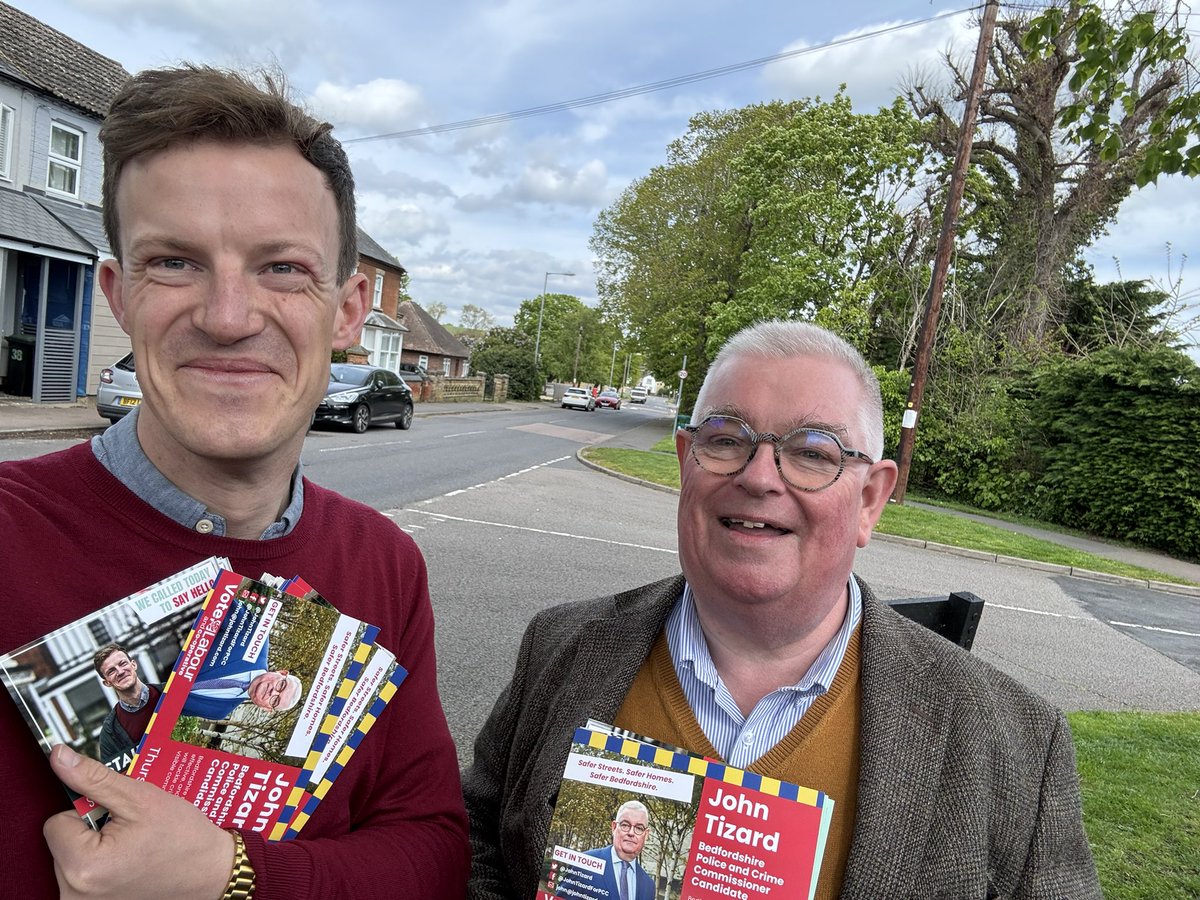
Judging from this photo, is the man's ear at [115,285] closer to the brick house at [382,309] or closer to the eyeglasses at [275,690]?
the eyeglasses at [275,690]

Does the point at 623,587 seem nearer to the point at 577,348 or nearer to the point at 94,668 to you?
the point at 94,668

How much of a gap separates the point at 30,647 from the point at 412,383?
37.0 meters

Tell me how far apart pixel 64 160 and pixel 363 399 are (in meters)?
8.06

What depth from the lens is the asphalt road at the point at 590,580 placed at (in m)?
6.24

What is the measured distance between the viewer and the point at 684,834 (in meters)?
1.41

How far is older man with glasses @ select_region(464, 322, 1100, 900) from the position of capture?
1609 mm

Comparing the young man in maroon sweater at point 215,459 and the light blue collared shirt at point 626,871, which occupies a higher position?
the young man in maroon sweater at point 215,459

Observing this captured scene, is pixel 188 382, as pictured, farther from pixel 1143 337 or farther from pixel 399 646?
pixel 1143 337

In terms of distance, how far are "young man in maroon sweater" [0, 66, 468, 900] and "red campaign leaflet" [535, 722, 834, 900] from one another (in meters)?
0.27

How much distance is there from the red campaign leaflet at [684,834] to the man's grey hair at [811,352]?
820mm

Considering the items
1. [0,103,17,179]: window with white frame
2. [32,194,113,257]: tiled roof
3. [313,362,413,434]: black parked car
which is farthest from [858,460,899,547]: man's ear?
[0,103,17,179]: window with white frame

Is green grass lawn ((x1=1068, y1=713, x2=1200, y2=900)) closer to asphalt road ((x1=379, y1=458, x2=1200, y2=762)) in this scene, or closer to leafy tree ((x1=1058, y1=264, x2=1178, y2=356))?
asphalt road ((x1=379, y1=458, x2=1200, y2=762))

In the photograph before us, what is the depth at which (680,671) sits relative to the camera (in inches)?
75.2

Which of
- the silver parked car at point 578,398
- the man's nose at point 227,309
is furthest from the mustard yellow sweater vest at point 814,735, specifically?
the silver parked car at point 578,398
